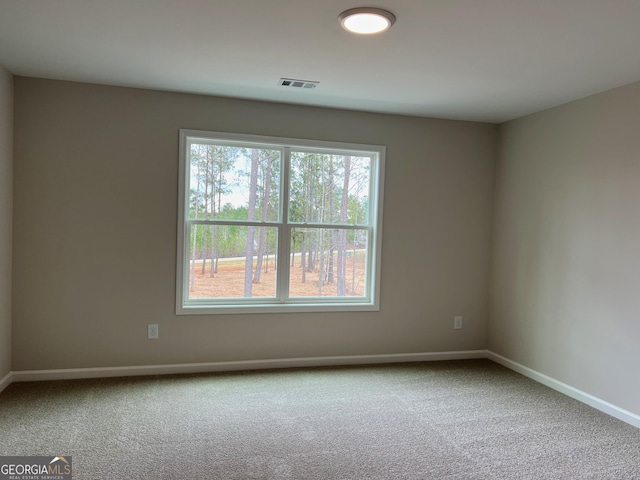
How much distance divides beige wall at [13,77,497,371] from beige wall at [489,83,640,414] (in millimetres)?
530

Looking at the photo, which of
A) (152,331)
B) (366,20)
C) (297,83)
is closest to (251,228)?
(152,331)

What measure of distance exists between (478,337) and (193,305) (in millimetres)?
2840

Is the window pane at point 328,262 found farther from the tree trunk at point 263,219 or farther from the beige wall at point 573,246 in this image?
the beige wall at point 573,246

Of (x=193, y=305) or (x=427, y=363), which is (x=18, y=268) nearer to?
(x=193, y=305)

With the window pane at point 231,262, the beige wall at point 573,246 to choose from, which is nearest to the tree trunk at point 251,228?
the window pane at point 231,262

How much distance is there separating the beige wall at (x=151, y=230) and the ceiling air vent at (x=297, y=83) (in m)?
0.53

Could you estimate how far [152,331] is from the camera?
12.1 ft

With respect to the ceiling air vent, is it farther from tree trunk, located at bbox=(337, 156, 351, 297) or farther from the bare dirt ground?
the bare dirt ground

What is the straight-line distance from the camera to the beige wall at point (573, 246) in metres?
3.11

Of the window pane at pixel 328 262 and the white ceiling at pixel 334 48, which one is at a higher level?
the white ceiling at pixel 334 48

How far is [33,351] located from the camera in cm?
346

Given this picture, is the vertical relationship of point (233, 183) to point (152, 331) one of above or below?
above

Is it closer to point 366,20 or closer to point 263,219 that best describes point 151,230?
point 263,219

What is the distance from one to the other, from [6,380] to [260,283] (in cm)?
206
